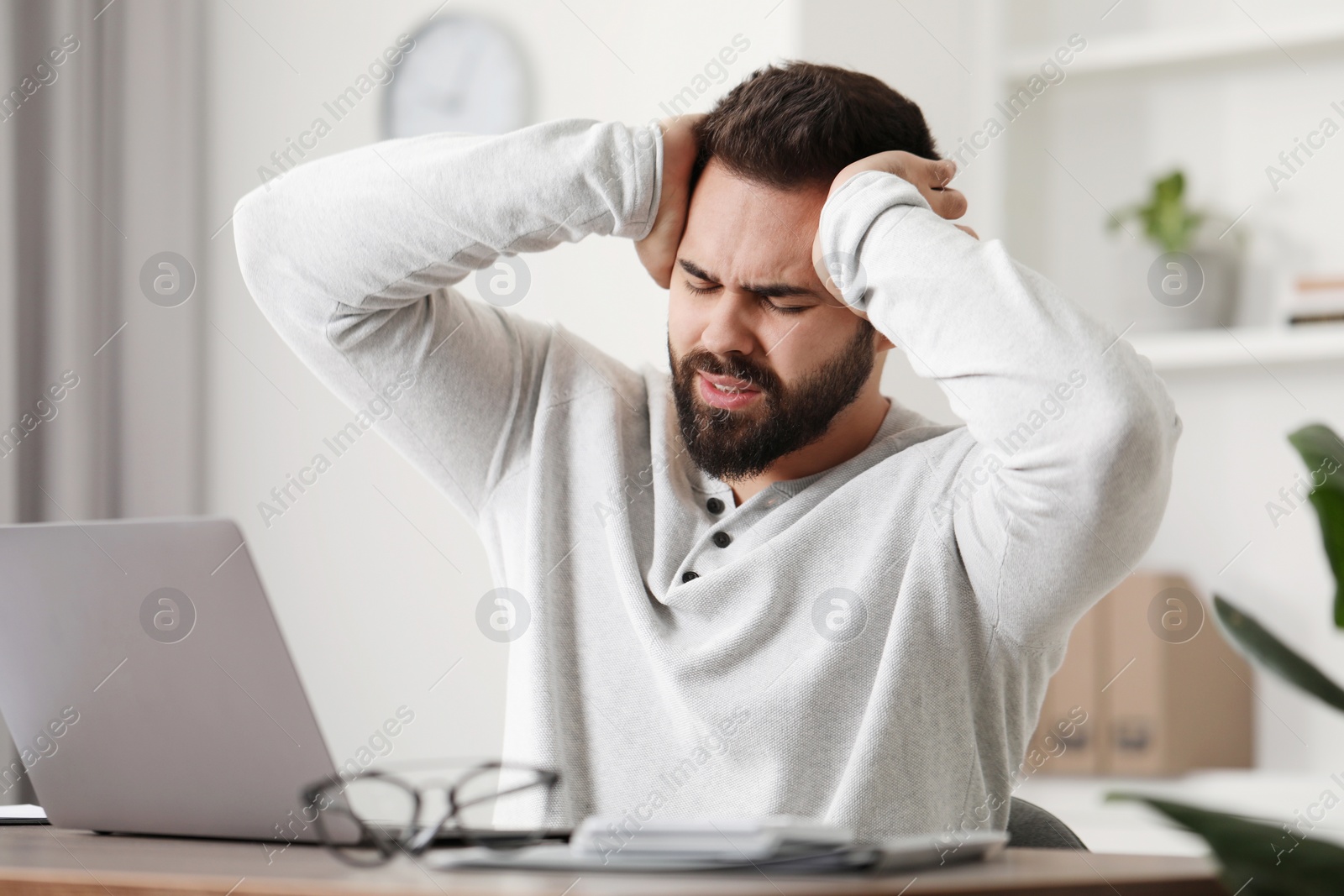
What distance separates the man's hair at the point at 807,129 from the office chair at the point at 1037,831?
Result: 63cm

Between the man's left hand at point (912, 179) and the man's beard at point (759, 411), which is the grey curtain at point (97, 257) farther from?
the man's left hand at point (912, 179)

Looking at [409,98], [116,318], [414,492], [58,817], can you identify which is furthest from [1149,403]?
[116,318]

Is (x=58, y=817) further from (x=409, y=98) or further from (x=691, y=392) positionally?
(x=409, y=98)

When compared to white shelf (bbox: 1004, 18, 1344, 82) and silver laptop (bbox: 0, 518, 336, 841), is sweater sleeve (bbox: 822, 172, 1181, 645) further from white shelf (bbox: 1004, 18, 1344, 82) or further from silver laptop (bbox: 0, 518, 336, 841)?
white shelf (bbox: 1004, 18, 1344, 82)

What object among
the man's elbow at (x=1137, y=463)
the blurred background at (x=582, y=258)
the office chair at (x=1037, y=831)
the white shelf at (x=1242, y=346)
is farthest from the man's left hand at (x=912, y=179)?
the white shelf at (x=1242, y=346)

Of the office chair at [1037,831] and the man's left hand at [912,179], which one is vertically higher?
the man's left hand at [912,179]

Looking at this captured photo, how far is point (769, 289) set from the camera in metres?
1.23

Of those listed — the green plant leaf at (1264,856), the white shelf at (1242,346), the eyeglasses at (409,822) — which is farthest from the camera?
the white shelf at (1242,346)

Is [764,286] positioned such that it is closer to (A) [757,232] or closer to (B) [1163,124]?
(A) [757,232]

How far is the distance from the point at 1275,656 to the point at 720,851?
283 mm

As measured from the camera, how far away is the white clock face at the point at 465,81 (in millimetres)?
2363

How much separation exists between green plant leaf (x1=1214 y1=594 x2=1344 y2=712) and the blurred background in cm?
155

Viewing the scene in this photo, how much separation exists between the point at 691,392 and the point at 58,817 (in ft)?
2.23

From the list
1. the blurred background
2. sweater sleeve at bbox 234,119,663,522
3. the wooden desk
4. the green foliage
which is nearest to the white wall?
the blurred background
